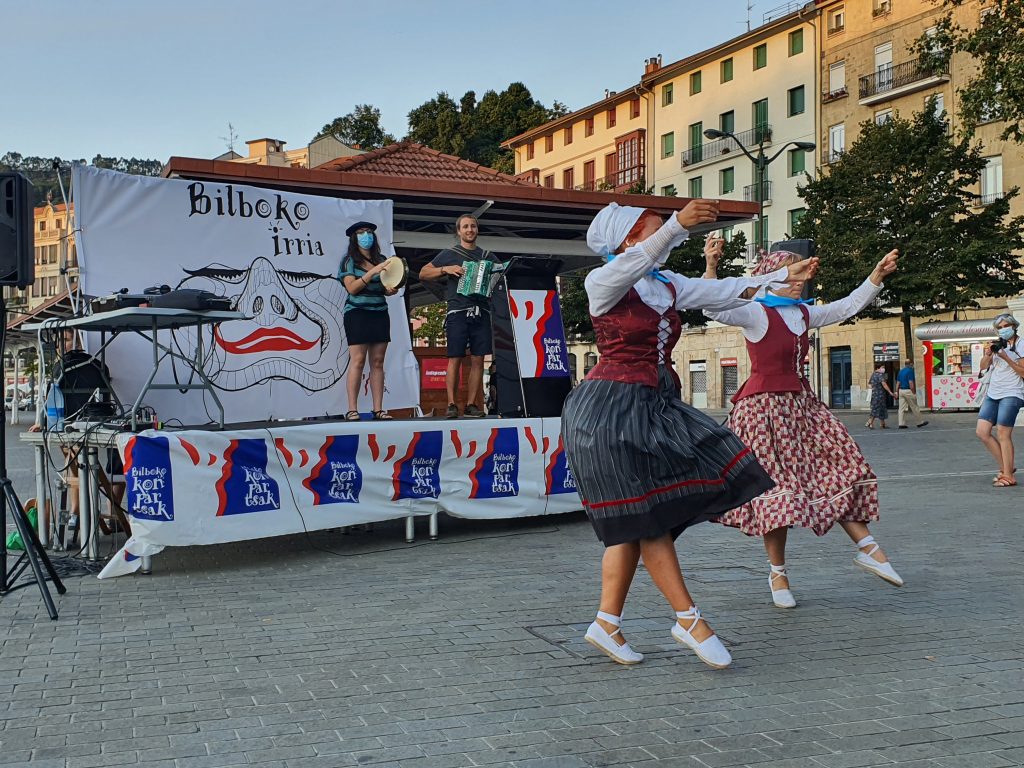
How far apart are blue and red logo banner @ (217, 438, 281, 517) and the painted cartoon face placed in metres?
2.16

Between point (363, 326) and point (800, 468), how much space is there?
5.03 meters

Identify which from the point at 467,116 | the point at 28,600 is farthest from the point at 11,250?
the point at 467,116

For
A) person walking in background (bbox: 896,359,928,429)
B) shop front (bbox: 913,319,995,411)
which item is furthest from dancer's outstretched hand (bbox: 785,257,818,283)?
shop front (bbox: 913,319,995,411)

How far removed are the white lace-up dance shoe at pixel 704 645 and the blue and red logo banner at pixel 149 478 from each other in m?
3.89

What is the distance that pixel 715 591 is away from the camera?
6348 mm

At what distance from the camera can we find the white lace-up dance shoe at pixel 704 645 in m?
4.52

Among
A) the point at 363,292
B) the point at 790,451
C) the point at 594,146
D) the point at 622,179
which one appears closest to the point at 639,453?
the point at 790,451

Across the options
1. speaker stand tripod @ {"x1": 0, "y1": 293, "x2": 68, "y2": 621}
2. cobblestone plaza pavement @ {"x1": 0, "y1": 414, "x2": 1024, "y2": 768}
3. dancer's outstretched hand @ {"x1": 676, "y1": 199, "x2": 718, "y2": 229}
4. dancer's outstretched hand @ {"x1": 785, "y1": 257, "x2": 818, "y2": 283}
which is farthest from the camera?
dancer's outstretched hand @ {"x1": 785, "y1": 257, "x2": 818, "y2": 283}

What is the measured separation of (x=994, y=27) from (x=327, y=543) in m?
16.8

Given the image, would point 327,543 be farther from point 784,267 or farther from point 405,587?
point 784,267

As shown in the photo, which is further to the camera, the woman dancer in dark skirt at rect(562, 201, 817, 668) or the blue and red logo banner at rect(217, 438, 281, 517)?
the blue and red logo banner at rect(217, 438, 281, 517)

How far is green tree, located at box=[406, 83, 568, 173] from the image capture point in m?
77.1

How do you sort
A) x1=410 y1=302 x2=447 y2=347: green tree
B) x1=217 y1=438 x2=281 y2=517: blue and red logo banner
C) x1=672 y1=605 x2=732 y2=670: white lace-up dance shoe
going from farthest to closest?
x1=410 y1=302 x2=447 y2=347: green tree → x1=217 y1=438 x2=281 y2=517: blue and red logo banner → x1=672 y1=605 x2=732 y2=670: white lace-up dance shoe

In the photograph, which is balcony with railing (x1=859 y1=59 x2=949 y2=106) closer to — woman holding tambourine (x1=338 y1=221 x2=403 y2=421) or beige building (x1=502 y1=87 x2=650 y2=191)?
beige building (x1=502 y1=87 x2=650 y2=191)
